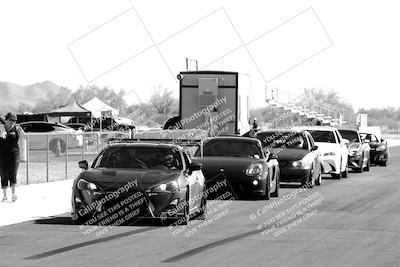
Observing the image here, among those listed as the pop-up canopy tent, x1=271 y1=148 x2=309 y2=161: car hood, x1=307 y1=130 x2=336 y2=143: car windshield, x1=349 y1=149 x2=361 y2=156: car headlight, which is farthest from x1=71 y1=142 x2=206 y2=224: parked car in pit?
the pop-up canopy tent

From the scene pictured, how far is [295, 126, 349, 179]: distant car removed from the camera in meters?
30.7

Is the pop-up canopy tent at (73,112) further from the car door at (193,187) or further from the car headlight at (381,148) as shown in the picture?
the car door at (193,187)

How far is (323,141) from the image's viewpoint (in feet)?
104

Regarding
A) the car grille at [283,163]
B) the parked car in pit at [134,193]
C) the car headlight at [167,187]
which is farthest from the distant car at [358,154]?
the car headlight at [167,187]

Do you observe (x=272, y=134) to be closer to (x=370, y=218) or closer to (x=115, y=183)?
(x=370, y=218)

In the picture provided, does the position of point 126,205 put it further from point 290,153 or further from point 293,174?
point 290,153

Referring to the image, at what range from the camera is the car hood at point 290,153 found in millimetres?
26266

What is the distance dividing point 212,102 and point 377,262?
2497 centimetres

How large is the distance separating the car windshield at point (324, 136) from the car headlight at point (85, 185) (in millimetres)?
16774

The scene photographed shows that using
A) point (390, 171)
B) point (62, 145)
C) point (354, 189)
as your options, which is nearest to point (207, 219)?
point (354, 189)

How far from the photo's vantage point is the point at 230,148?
76.3ft

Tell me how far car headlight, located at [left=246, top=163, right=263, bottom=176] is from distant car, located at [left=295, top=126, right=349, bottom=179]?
29.8ft

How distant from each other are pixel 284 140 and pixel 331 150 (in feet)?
11.1

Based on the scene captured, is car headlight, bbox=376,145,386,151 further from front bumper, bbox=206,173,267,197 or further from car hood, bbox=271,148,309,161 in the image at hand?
front bumper, bbox=206,173,267,197
